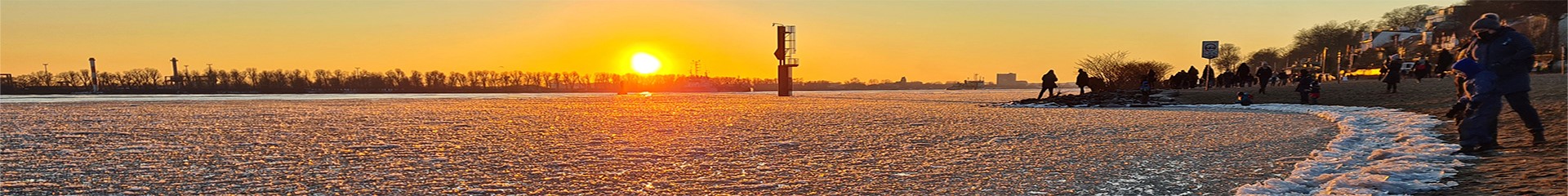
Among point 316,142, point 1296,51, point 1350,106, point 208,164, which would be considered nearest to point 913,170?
point 208,164

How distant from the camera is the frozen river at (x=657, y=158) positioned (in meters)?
4.67

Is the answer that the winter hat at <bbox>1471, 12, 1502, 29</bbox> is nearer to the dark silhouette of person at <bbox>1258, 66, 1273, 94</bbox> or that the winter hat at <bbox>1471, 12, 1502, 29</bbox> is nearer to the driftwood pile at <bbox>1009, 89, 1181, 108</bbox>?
the driftwood pile at <bbox>1009, 89, 1181, 108</bbox>

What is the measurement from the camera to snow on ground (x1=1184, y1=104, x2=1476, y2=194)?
4.29 m

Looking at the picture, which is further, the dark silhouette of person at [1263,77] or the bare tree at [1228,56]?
the bare tree at [1228,56]

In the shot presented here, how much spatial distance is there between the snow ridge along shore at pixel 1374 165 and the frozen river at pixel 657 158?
0.20 m

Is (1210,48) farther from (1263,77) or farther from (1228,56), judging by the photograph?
(1228,56)

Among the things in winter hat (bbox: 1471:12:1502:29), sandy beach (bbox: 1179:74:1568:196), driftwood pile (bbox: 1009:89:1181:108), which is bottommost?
driftwood pile (bbox: 1009:89:1181:108)

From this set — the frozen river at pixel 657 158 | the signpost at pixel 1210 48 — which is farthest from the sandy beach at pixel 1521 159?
the signpost at pixel 1210 48

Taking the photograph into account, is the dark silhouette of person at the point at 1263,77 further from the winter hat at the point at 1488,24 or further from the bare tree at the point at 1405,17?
the bare tree at the point at 1405,17

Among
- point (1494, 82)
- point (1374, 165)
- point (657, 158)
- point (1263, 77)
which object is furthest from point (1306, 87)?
point (657, 158)

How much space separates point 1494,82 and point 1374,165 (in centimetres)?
107

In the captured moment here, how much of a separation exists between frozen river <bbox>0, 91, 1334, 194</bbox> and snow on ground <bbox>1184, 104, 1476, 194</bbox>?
20 centimetres

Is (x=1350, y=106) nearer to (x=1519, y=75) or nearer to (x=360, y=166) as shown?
(x=1519, y=75)

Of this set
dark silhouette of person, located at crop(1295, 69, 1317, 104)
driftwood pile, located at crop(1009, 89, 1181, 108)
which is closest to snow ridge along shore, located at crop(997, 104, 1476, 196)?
dark silhouette of person, located at crop(1295, 69, 1317, 104)
